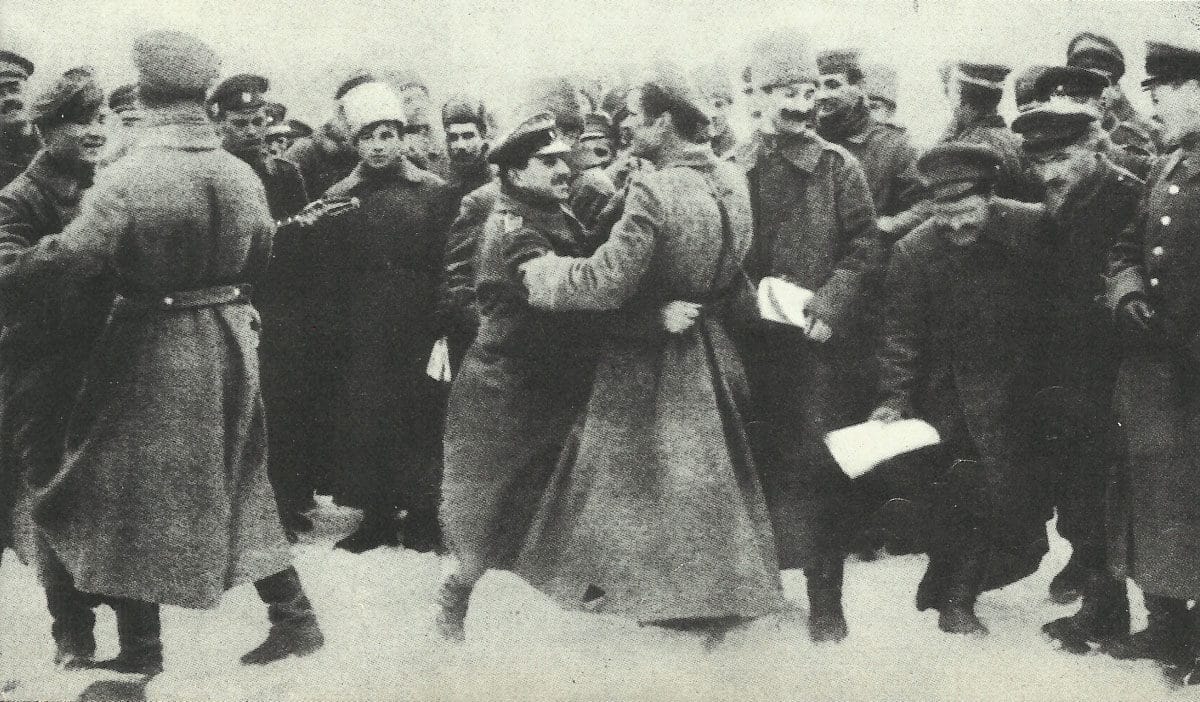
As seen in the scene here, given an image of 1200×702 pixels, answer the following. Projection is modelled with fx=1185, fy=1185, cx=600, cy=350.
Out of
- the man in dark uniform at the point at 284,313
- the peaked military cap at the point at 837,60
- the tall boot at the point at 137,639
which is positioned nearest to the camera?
the tall boot at the point at 137,639

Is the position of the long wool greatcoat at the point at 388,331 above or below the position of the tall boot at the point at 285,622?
above

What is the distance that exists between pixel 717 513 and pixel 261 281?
2.02m

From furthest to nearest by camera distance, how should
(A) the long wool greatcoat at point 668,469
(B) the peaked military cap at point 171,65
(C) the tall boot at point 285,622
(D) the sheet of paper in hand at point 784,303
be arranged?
(D) the sheet of paper in hand at point 784,303, (C) the tall boot at point 285,622, (A) the long wool greatcoat at point 668,469, (B) the peaked military cap at point 171,65

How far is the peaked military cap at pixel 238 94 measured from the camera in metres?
4.75

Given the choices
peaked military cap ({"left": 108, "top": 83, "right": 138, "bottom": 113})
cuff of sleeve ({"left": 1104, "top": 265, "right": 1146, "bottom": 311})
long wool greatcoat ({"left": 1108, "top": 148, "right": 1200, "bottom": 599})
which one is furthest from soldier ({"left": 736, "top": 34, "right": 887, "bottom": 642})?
peaked military cap ({"left": 108, "top": 83, "right": 138, "bottom": 113})

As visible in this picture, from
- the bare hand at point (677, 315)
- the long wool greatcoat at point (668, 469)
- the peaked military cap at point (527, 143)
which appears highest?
the peaked military cap at point (527, 143)

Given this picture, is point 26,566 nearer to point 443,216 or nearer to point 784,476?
point 443,216

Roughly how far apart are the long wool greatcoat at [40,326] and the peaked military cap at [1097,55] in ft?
12.8

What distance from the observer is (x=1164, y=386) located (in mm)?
4457

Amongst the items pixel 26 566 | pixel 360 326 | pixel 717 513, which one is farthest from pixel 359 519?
pixel 717 513

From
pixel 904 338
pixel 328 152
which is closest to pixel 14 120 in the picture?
pixel 328 152

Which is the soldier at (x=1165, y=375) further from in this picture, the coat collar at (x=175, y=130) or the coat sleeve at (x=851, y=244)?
the coat collar at (x=175, y=130)

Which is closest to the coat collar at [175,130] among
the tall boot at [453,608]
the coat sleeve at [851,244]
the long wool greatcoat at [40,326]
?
the long wool greatcoat at [40,326]

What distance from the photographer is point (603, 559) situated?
14.4ft
